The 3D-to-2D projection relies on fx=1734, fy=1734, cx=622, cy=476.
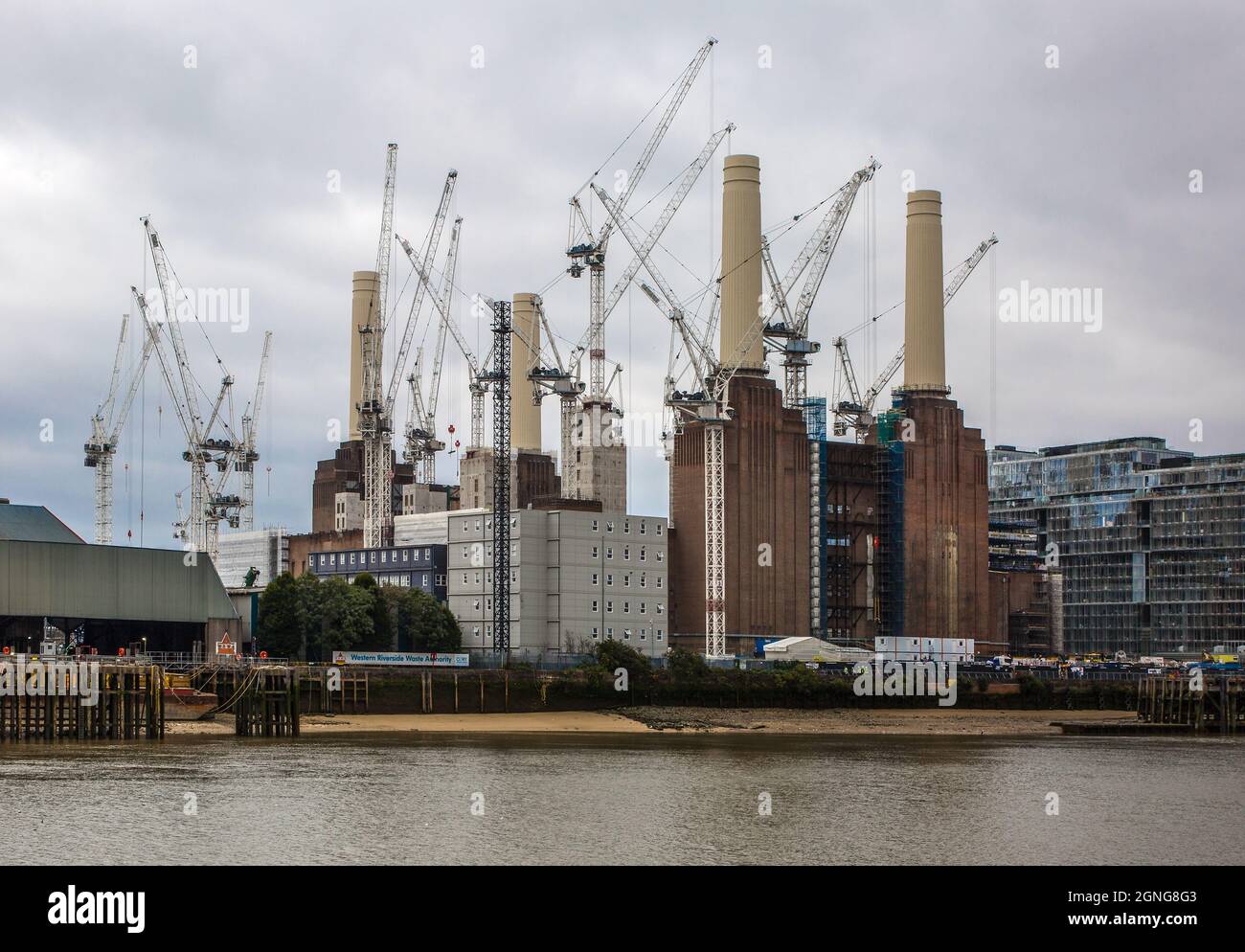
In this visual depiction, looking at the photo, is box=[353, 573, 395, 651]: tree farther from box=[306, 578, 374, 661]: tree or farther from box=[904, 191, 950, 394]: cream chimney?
box=[904, 191, 950, 394]: cream chimney

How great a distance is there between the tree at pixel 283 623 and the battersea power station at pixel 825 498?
43825mm

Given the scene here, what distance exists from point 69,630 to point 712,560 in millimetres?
57409

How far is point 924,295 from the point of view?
196625 mm

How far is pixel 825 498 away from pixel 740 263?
28991mm

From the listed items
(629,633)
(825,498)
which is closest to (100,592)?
(629,633)

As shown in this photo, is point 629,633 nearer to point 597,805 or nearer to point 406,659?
point 406,659

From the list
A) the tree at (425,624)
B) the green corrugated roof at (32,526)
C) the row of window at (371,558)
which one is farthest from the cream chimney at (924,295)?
the green corrugated roof at (32,526)

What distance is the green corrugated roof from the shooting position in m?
130

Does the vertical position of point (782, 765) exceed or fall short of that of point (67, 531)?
it falls short
